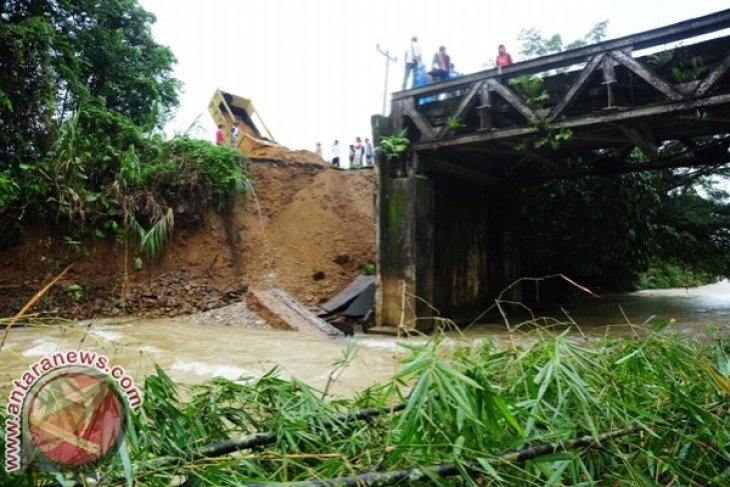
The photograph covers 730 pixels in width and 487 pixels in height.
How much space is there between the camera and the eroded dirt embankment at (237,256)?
9000mm

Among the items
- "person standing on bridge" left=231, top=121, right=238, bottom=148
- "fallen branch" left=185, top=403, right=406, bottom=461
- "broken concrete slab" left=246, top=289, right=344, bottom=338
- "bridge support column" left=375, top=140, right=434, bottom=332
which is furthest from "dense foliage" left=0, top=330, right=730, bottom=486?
"person standing on bridge" left=231, top=121, right=238, bottom=148

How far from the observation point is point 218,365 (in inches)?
198

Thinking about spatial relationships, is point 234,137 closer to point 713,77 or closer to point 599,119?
point 599,119

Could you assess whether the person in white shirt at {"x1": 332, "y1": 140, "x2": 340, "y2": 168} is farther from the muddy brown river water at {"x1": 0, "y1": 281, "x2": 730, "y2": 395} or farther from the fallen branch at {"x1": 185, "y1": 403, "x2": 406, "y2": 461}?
the fallen branch at {"x1": 185, "y1": 403, "x2": 406, "y2": 461}

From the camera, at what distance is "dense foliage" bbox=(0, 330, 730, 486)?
3.55 ft

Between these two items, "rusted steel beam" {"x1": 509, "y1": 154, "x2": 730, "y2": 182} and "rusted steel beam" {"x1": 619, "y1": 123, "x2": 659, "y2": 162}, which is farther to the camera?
"rusted steel beam" {"x1": 509, "y1": 154, "x2": 730, "y2": 182}

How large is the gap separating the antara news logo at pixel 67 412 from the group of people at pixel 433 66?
852cm

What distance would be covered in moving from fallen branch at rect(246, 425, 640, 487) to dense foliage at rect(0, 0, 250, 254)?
934 centimetres

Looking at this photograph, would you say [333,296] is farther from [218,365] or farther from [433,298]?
[218,365]

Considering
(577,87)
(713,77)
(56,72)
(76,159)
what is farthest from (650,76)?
(56,72)

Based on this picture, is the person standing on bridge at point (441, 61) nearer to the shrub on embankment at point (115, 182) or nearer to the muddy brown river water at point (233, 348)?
the shrub on embankment at point (115, 182)

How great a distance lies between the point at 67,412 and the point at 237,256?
10098mm

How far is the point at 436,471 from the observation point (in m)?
1.06

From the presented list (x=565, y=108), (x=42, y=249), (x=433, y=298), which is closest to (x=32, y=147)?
(x=42, y=249)
